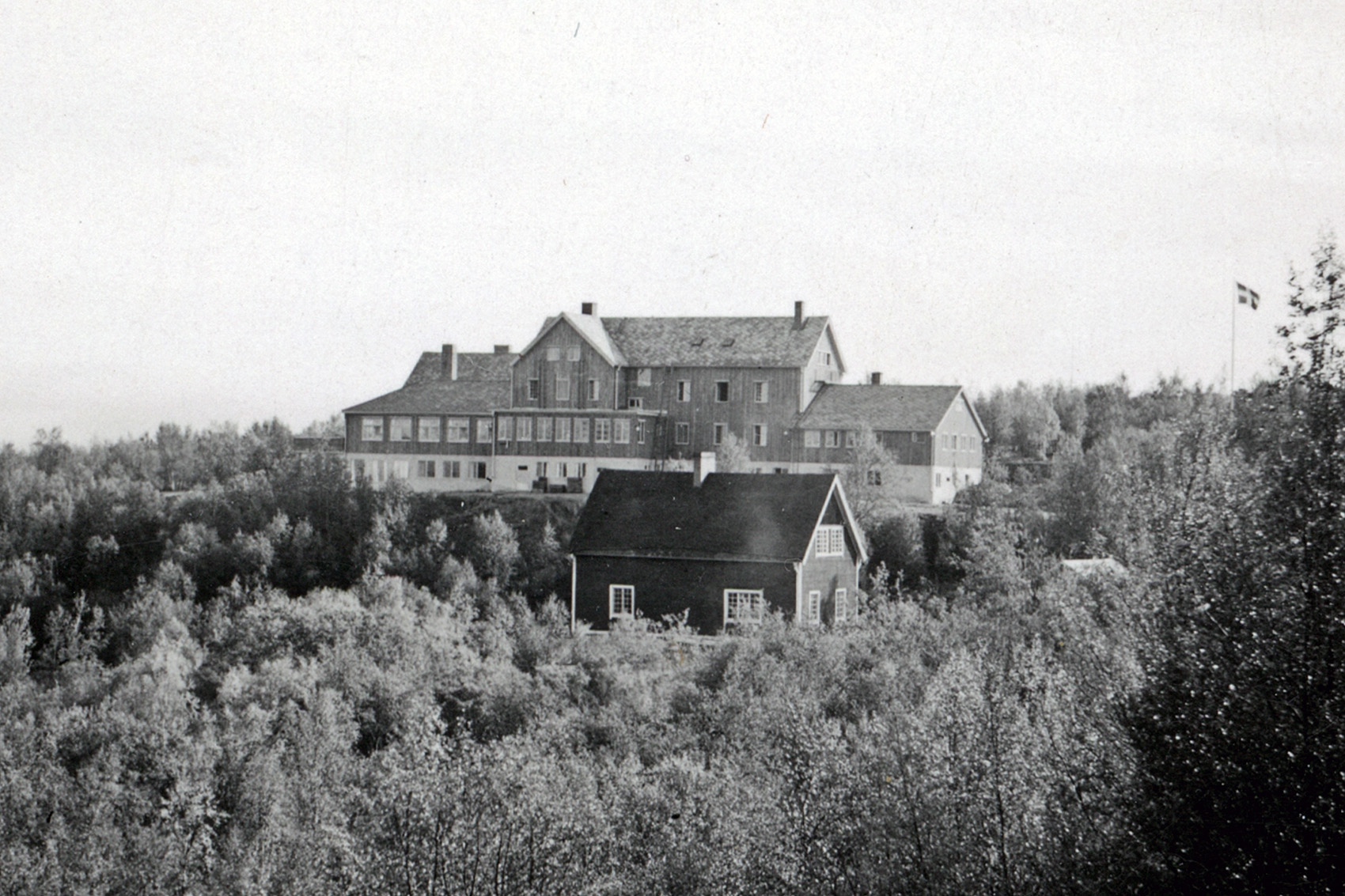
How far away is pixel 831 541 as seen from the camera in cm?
3916

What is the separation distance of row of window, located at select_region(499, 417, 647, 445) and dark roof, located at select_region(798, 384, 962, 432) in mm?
7548

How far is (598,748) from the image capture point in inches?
1090

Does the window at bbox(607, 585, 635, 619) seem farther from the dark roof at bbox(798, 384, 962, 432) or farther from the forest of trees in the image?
the dark roof at bbox(798, 384, 962, 432)

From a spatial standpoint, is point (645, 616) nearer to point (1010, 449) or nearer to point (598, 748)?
point (598, 748)

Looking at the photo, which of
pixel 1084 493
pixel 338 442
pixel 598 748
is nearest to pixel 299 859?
pixel 598 748

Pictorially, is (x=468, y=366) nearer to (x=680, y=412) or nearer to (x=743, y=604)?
(x=680, y=412)

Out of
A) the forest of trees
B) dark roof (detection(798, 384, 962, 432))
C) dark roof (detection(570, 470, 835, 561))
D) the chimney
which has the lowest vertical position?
the forest of trees

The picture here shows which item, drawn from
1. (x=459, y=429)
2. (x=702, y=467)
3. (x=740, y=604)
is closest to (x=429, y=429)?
(x=459, y=429)

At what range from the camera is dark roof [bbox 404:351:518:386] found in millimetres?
64250

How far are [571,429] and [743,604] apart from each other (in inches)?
899

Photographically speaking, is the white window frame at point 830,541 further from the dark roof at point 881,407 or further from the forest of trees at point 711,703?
the dark roof at point 881,407

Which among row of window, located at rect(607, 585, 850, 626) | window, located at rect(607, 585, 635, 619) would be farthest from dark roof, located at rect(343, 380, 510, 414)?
row of window, located at rect(607, 585, 850, 626)

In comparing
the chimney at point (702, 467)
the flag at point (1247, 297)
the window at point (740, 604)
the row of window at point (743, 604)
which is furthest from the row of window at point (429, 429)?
the flag at point (1247, 297)

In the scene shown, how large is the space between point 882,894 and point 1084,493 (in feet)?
108
